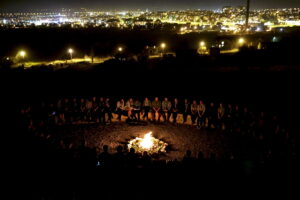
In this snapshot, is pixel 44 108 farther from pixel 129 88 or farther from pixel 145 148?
pixel 129 88

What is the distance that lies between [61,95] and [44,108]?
27.0 feet

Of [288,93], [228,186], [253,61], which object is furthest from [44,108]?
[253,61]

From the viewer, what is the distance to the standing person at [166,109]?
13234mm

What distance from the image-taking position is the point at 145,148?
10859 millimetres

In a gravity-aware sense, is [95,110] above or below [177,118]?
above

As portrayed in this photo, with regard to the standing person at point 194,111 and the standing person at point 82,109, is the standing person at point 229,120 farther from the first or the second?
the standing person at point 82,109

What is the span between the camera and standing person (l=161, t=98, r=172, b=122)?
43.4ft

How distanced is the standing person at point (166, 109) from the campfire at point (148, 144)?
75.7 inches

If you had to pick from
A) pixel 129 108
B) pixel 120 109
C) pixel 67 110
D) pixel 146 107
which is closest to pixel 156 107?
pixel 146 107

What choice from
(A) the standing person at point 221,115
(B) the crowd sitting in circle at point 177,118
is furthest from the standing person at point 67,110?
(A) the standing person at point 221,115

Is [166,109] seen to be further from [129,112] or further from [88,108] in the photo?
[88,108]

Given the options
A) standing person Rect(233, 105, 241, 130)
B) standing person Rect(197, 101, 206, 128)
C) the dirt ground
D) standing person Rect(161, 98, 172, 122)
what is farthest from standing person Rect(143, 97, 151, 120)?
standing person Rect(233, 105, 241, 130)

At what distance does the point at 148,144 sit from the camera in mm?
11062

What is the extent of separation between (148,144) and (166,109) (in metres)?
2.75
